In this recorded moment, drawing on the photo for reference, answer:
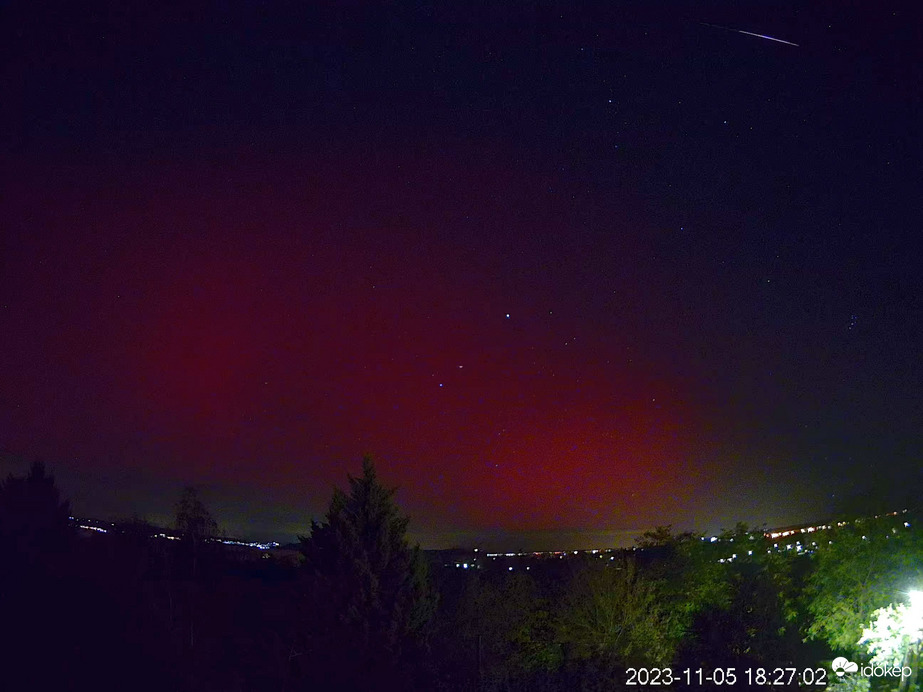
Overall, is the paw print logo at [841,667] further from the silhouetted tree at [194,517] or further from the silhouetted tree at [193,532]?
the silhouetted tree at [194,517]

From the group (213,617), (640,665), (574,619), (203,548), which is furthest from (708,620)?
(203,548)

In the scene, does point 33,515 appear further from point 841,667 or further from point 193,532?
point 841,667

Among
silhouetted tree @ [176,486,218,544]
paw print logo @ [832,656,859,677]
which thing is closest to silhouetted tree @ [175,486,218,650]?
silhouetted tree @ [176,486,218,544]

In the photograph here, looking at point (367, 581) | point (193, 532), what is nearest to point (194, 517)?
point (193, 532)

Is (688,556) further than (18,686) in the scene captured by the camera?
Yes

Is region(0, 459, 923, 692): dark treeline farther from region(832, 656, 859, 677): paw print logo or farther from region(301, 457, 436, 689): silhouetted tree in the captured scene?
region(832, 656, 859, 677): paw print logo

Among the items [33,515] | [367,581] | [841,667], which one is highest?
[33,515]

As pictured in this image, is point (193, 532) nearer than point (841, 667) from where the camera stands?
No

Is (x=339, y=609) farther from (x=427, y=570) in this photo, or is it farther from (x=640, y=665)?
(x=640, y=665)
